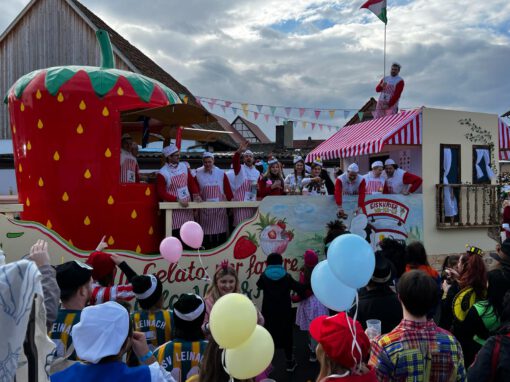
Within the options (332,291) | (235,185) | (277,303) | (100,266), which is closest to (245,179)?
(235,185)

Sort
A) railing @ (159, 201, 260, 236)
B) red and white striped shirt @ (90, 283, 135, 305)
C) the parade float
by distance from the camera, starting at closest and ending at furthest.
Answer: red and white striped shirt @ (90, 283, 135, 305)
the parade float
railing @ (159, 201, 260, 236)

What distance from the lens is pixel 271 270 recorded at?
16.3ft

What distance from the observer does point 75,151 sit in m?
5.50

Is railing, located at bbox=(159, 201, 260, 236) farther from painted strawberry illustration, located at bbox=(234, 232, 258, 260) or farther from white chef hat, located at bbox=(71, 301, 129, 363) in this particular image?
white chef hat, located at bbox=(71, 301, 129, 363)

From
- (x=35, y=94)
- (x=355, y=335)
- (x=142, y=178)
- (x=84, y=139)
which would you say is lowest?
(x=355, y=335)

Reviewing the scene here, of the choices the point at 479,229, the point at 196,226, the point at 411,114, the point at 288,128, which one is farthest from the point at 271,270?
the point at 288,128

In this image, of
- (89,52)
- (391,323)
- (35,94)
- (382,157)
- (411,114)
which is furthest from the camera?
(89,52)

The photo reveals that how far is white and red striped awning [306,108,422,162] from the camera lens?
802 centimetres

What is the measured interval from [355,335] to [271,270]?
288 centimetres

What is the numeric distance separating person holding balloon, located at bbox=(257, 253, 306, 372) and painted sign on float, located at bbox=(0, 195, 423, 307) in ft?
3.60

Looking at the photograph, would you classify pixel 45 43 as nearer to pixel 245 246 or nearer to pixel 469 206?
pixel 245 246

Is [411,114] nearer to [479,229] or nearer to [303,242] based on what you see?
[479,229]

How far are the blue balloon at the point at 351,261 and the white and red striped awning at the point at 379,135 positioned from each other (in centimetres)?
568

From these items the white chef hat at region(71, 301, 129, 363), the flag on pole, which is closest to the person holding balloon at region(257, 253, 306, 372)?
the white chef hat at region(71, 301, 129, 363)
